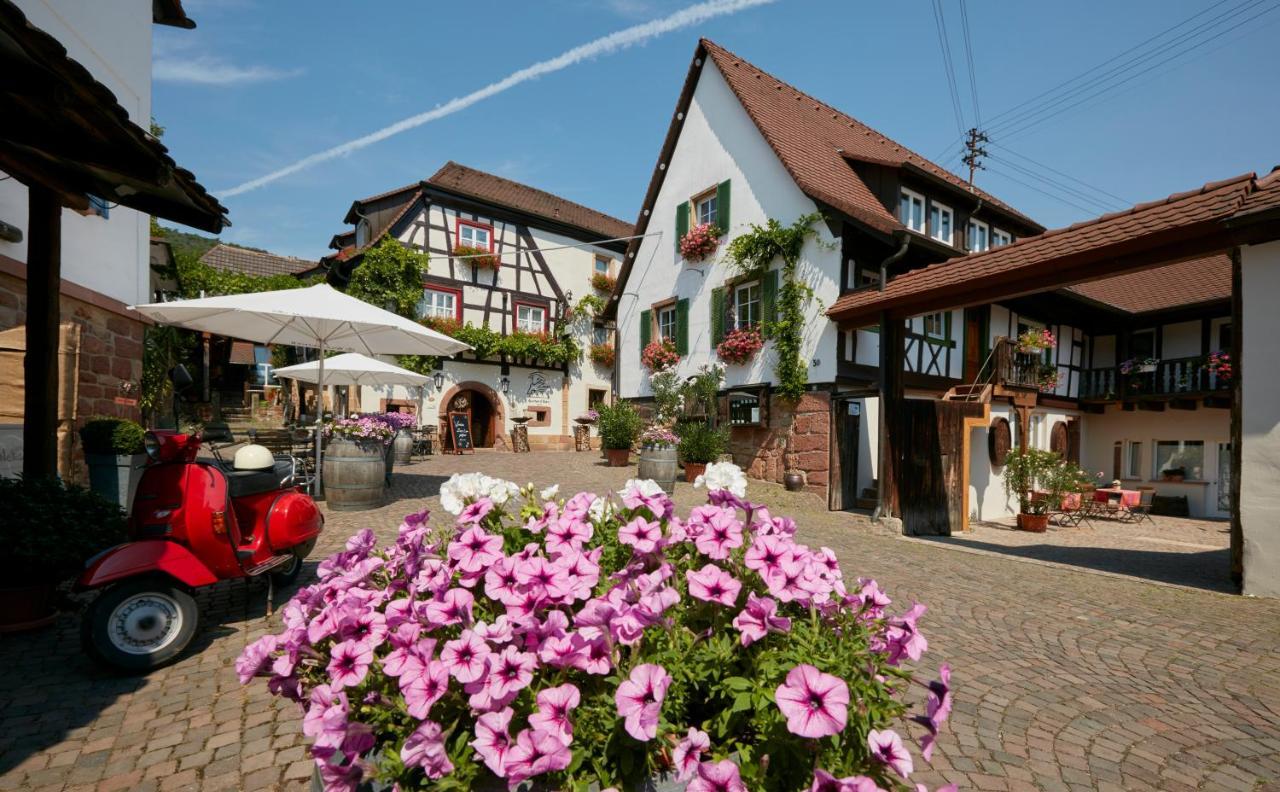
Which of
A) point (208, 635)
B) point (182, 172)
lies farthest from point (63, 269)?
point (208, 635)

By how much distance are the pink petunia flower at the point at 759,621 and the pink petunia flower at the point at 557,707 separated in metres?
0.38

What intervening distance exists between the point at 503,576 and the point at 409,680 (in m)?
0.30

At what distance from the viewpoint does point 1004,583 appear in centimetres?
583

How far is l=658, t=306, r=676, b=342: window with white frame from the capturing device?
15375 millimetres

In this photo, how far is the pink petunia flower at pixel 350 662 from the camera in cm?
129

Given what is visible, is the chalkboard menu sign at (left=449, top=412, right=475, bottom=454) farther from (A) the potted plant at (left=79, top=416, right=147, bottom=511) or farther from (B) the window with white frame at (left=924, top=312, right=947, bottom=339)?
(B) the window with white frame at (left=924, top=312, right=947, bottom=339)

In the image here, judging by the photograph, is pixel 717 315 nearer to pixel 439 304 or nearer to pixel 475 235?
pixel 439 304

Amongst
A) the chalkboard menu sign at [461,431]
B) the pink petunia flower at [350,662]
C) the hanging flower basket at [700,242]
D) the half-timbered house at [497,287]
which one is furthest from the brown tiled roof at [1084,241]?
the chalkboard menu sign at [461,431]

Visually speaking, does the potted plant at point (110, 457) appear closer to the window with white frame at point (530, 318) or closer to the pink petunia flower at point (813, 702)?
the pink petunia flower at point (813, 702)

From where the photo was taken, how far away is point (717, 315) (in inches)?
A: 536

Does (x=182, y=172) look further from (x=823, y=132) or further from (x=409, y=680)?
(x=823, y=132)

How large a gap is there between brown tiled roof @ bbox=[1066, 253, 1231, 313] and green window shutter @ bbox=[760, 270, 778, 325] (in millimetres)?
8792

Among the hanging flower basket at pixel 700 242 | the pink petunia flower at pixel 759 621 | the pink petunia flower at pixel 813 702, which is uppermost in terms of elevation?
the hanging flower basket at pixel 700 242

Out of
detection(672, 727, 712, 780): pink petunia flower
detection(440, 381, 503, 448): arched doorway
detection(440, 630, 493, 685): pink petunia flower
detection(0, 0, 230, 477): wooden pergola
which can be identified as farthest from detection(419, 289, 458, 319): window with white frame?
detection(672, 727, 712, 780): pink petunia flower
